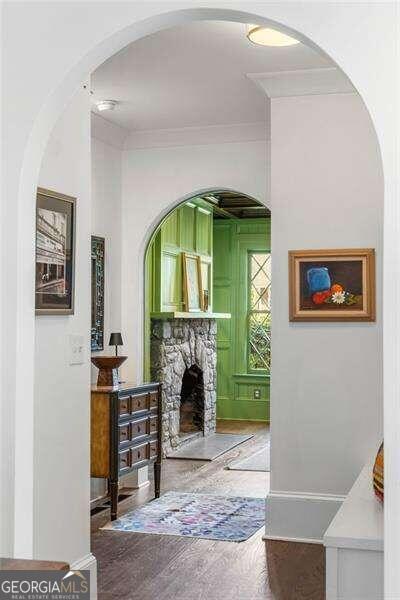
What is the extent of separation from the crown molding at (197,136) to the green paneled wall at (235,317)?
410 cm

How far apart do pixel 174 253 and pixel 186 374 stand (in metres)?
1.78

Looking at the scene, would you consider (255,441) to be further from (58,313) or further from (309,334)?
(58,313)

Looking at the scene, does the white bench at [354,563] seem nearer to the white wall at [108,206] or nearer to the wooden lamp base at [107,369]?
the wooden lamp base at [107,369]

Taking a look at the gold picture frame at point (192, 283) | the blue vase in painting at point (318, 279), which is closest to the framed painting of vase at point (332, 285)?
the blue vase in painting at point (318, 279)

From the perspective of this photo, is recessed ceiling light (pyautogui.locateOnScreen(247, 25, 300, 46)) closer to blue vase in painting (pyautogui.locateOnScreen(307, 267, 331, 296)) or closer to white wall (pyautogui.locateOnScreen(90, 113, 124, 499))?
blue vase in painting (pyautogui.locateOnScreen(307, 267, 331, 296))

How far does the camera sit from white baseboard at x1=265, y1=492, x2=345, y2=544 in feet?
15.4

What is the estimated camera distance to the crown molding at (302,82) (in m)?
4.71

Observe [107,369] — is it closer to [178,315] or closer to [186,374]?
[178,315]

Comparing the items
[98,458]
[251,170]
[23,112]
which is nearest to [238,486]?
[98,458]

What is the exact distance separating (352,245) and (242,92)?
1309 mm

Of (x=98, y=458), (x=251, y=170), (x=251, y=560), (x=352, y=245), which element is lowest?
(x=251, y=560)

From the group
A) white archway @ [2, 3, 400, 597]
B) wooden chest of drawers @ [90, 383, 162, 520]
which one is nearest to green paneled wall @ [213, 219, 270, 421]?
wooden chest of drawers @ [90, 383, 162, 520]

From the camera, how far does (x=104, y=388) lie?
5.24 meters

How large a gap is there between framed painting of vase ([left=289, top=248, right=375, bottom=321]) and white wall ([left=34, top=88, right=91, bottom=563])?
4.64ft
